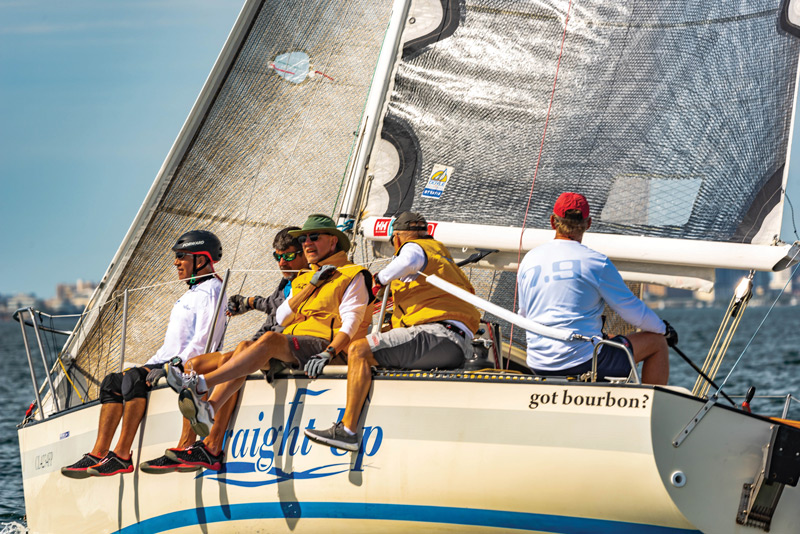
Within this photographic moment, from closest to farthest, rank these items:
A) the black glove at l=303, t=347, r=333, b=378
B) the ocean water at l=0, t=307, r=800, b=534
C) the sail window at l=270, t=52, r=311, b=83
→ the black glove at l=303, t=347, r=333, b=378
the sail window at l=270, t=52, r=311, b=83
the ocean water at l=0, t=307, r=800, b=534

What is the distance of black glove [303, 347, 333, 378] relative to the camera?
509 centimetres

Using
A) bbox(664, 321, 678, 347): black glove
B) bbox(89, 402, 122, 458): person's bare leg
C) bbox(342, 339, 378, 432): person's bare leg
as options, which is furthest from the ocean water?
bbox(89, 402, 122, 458): person's bare leg

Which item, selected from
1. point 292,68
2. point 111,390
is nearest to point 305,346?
point 111,390

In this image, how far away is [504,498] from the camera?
15.0 feet

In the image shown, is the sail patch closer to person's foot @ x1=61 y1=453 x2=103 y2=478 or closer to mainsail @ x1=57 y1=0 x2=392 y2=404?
mainsail @ x1=57 y1=0 x2=392 y2=404

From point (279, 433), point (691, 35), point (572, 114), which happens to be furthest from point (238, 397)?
point (691, 35)

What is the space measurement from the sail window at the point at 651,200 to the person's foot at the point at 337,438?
2443mm

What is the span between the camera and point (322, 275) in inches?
215

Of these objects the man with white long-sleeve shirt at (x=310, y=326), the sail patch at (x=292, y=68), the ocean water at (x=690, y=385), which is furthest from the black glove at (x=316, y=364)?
the sail patch at (x=292, y=68)

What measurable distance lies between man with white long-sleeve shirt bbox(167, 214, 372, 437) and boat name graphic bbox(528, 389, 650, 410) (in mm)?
1119

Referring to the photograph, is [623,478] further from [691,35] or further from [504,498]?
[691,35]

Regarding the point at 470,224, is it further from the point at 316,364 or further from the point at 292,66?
the point at 292,66

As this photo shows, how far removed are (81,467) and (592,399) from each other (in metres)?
2.72

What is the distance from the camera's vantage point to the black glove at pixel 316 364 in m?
5.09
